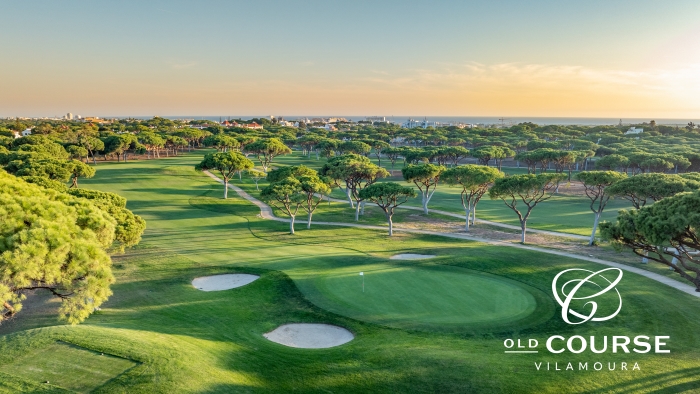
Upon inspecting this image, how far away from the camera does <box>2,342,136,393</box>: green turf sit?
16188mm

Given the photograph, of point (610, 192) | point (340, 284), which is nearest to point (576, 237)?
point (610, 192)

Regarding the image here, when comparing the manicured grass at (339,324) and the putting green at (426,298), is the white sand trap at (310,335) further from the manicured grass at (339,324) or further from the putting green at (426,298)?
the putting green at (426,298)

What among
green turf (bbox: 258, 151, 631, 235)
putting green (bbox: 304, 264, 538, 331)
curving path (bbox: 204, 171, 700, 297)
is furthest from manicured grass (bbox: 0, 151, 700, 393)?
green turf (bbox: 258, 151, 631, 235)

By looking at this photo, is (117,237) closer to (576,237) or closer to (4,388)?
(4,388)

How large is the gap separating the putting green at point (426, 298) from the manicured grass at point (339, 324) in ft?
0.52

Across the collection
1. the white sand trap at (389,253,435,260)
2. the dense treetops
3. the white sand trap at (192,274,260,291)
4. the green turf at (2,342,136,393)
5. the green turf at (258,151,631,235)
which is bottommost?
the white sand trap at (192,274,260,291)

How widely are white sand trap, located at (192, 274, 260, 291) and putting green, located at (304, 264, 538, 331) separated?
593 centimetres

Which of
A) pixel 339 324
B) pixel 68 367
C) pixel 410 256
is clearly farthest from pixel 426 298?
pixel 68 367

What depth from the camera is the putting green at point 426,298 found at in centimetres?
2433

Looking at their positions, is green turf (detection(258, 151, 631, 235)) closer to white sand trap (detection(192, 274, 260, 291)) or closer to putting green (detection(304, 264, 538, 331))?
putting green (detection(304, 264, 538, 331))

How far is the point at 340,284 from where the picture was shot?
30.1 metres

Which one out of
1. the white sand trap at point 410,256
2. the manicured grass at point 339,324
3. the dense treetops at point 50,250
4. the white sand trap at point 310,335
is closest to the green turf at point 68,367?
the manicured grass at point 339,324

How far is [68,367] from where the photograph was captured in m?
17.1

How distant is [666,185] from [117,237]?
47.5 m
